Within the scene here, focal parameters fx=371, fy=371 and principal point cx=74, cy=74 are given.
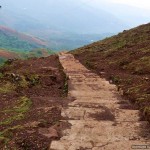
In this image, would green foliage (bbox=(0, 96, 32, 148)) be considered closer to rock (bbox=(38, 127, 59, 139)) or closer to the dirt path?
rock (bbox=(38, 127, 59, 139))

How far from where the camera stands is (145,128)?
10.6 meters

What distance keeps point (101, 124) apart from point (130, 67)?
533 inches

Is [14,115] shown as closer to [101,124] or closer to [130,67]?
[101,124]

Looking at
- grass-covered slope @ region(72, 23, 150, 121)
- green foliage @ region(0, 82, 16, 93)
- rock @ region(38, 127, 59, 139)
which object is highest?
grass-covered slope @ region(72, 23, 150, 121)

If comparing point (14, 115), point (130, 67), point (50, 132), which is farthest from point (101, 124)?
point (130, 67)

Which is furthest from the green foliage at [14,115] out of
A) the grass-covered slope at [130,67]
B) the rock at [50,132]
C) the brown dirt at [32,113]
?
the grass-covered slope at [130,67]

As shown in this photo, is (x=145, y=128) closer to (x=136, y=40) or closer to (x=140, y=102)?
(x=140, y=102)

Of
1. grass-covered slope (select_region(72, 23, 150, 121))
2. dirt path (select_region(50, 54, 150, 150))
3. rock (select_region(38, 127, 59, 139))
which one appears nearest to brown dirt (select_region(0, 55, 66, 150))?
rock (select_region(38, 127, 59, 139))

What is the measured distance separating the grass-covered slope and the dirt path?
0.65 m

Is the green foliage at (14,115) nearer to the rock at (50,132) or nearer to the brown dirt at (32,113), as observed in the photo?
the brown dirt at (32,113)

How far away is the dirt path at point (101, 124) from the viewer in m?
9.25

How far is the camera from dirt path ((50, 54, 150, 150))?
9245mm

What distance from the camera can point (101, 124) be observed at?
10984 mm

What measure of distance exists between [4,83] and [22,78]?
3.68 ft
